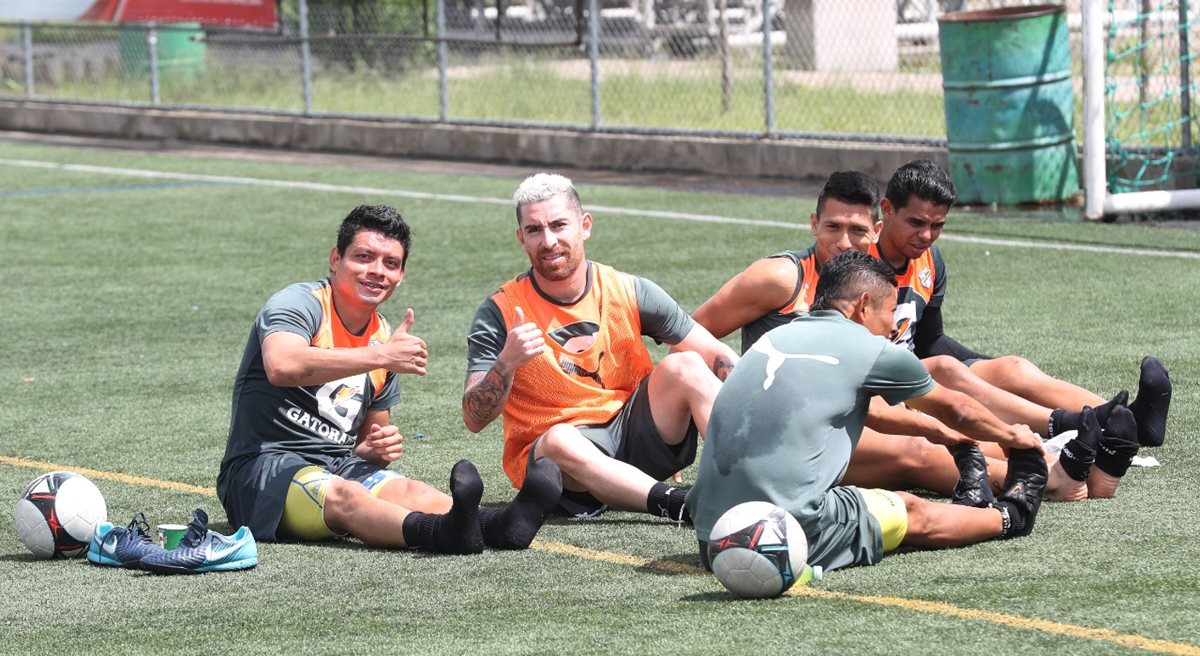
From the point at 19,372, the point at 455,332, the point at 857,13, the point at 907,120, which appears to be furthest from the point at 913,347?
the point at 857,13

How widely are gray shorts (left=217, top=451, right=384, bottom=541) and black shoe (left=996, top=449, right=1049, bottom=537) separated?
7.09 feet

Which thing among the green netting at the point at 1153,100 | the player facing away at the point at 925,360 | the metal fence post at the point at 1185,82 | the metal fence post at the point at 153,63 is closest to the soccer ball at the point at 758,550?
the player facing away at the point at 925,360

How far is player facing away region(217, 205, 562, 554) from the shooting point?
Result: 6.10m

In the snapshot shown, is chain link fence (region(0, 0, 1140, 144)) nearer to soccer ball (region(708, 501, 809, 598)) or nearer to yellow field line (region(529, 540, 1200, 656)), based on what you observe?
yellow field line (region(529, 540, 1200, 656))

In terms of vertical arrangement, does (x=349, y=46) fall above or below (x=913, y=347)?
above

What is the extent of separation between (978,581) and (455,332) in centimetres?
563

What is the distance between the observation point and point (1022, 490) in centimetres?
600

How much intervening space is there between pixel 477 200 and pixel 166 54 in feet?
33.6

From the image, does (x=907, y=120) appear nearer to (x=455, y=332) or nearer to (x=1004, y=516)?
(x=455, y=332)

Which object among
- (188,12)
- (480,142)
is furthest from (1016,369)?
(188,12)

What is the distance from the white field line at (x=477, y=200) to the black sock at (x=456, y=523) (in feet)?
23.5

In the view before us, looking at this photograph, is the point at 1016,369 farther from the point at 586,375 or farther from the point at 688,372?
the point at 586,375

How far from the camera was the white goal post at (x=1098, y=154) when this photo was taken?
1330 cm

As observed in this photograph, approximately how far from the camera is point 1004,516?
234 inches
